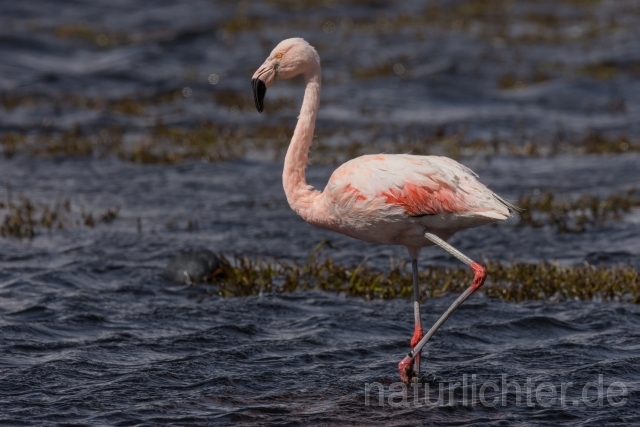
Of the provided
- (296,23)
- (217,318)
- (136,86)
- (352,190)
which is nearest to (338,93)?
(136,86)

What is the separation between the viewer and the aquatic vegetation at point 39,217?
10.5 meters

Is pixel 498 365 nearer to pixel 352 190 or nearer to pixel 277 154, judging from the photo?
pixel 352 190

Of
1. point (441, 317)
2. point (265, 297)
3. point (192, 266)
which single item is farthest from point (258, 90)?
point (192, 266)

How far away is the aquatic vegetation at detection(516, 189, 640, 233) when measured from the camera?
35.9 ft

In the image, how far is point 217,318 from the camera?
27.1ft

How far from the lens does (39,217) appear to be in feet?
36.2

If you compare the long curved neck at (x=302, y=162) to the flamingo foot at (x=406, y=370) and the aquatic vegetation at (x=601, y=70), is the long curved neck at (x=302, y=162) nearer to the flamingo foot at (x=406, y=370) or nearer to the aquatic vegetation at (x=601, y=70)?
the flamingo foot at (x=406, y=370)

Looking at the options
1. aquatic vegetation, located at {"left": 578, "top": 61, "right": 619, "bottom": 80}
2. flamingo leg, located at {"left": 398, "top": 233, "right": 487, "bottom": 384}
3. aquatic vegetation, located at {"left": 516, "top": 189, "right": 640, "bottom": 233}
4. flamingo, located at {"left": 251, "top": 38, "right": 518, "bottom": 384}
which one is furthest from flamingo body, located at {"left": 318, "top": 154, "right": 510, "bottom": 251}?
aquatic vegetation, located at {"left": 578, "top": 61, "right": 619, "bottom": 80}

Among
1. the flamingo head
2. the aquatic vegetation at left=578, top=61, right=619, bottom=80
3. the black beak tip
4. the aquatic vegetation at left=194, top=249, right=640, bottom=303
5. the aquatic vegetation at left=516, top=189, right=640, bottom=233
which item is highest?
the aquatic vegetation at left=578, top=61, right=619, bottom=80

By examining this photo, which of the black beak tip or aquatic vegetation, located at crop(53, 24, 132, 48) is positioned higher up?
aquatic vegetation, located at crop(53, 24, 132, 48)

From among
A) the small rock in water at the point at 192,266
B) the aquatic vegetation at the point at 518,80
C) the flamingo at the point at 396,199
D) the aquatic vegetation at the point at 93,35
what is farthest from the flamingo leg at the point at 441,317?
the aquatic vegetation at the point at 93,35

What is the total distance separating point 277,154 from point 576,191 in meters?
4.28

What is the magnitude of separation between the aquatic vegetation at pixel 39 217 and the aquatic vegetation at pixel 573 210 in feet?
15.7

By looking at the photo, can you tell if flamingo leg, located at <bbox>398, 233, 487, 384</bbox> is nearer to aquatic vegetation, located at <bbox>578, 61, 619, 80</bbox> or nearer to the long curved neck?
the long curved neck
